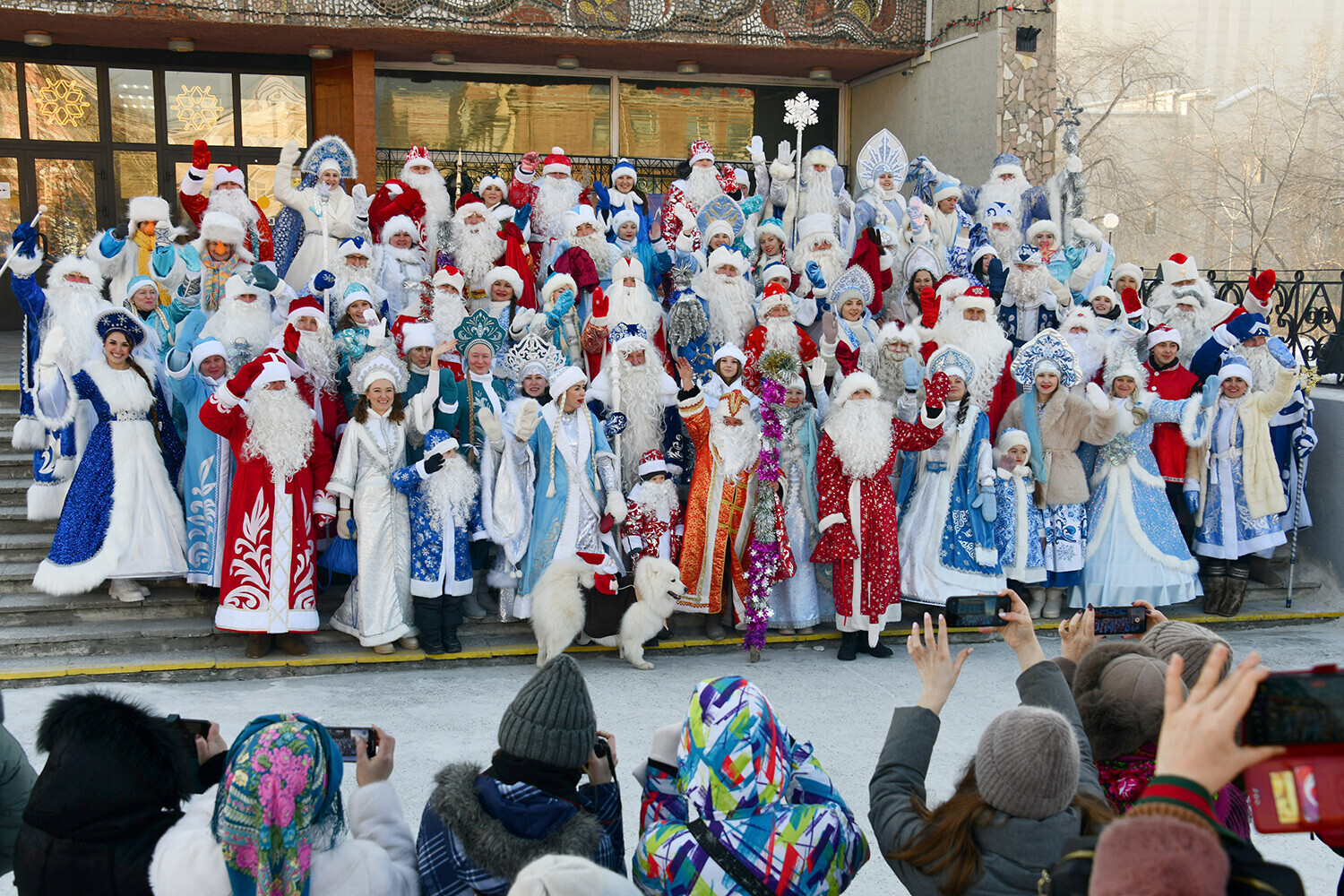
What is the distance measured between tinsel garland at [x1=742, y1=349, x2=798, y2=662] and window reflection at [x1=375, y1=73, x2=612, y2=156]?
8.25 m

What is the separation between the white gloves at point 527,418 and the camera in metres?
6.57

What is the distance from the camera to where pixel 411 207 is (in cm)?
889

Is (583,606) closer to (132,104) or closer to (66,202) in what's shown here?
(66,202)

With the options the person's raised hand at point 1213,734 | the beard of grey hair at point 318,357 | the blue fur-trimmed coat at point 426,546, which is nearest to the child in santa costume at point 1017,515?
the blue fur-trimmed coat at point 426,546

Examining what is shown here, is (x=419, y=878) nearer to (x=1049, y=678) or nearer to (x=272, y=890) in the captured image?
(x=272, y=890)

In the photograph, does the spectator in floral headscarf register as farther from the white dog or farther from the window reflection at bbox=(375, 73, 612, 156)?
the window reflection at bbox=(375, 73, 612, 156)

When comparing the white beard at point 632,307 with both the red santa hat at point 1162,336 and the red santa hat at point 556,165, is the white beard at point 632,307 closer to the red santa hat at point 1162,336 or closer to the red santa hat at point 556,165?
the red santa hat at point 556,165

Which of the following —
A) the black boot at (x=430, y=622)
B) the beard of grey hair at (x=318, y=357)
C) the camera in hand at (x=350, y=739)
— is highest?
the beard of grey hair at (x=318, y=357)

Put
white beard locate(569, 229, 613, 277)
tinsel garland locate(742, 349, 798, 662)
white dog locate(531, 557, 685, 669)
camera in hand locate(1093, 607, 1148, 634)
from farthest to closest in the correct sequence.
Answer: white beard locate(569, 229, 613, 277) → tinsel garland locate(742, 349, 798, 662) → white dog locate(531, 557, 685, 669) → camera in hand locate(1093, 607, 1148, 634)

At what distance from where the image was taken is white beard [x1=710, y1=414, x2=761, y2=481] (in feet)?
22.1

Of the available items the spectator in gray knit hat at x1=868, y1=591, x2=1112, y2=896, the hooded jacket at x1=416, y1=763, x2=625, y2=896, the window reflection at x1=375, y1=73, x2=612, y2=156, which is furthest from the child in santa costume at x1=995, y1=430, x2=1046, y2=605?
the window reflection at x1=375, y1=73, x2=612, y2=156

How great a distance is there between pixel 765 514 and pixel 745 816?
4.34m

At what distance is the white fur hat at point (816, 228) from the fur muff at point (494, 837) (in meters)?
7.38

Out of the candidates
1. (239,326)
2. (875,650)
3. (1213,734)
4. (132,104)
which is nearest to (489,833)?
(1213,734)
